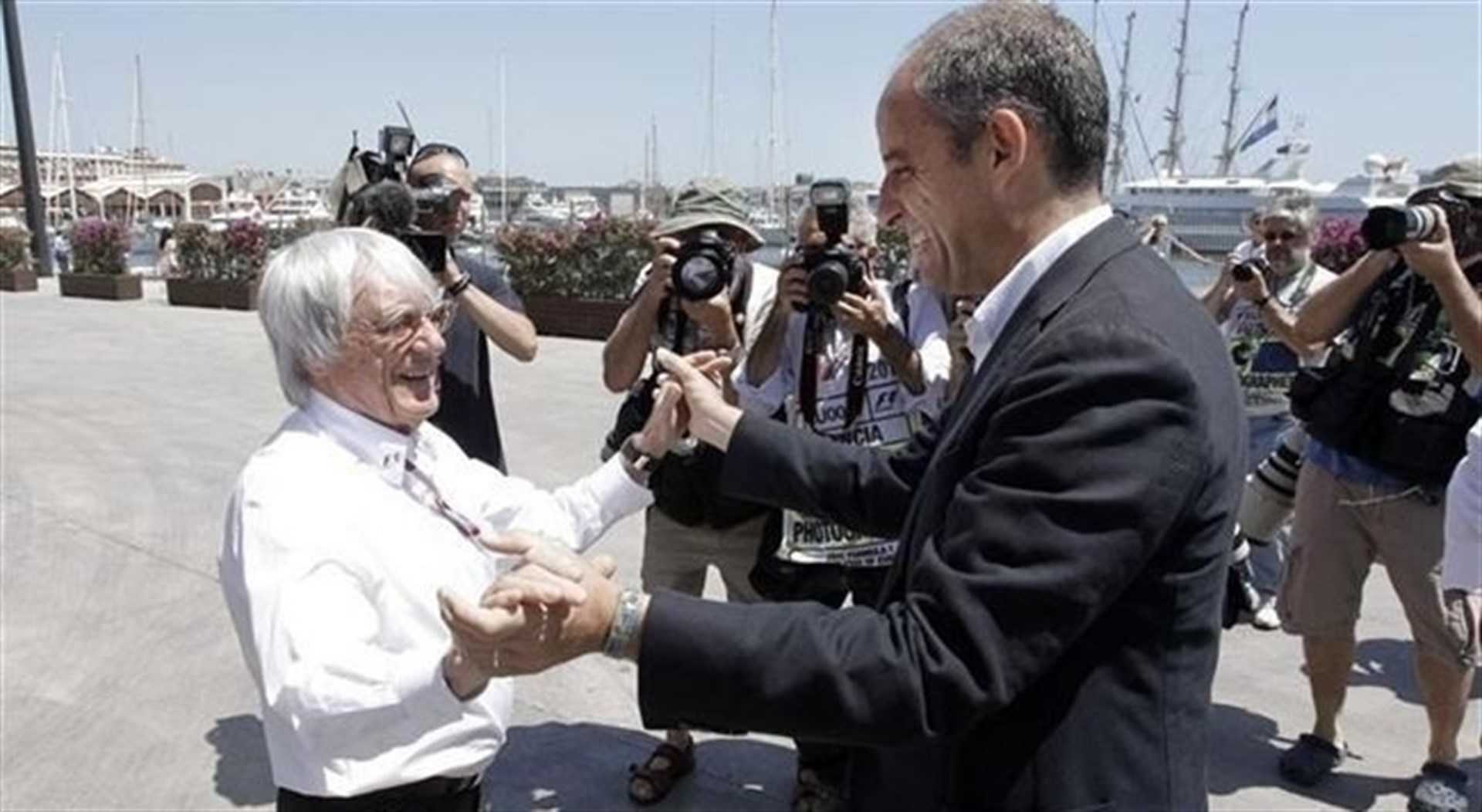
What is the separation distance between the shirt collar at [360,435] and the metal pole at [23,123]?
976 inches

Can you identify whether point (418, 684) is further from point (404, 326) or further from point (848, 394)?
point (848, 394)

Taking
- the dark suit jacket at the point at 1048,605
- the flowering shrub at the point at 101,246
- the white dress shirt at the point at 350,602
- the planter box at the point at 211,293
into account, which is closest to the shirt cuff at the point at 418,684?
the white dress shirt at the point at 350,602

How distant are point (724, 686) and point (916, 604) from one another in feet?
0.80

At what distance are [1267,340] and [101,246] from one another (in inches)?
769

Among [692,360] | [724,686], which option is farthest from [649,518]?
[724,686]

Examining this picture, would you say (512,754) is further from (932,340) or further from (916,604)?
(916,604)

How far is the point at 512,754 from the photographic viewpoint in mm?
3973

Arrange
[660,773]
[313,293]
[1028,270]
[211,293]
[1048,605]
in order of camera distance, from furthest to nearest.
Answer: [211,293], [660,773], [313,293], [1028,270], [1048,605]

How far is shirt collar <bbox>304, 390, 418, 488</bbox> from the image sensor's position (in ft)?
6.76

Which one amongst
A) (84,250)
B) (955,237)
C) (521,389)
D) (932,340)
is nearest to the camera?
(955,237)

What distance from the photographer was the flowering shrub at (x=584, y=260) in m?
14.0

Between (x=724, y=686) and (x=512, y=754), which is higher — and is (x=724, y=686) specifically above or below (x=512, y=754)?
above

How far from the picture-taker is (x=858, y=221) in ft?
12.4

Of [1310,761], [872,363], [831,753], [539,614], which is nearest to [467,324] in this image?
[872,363]
